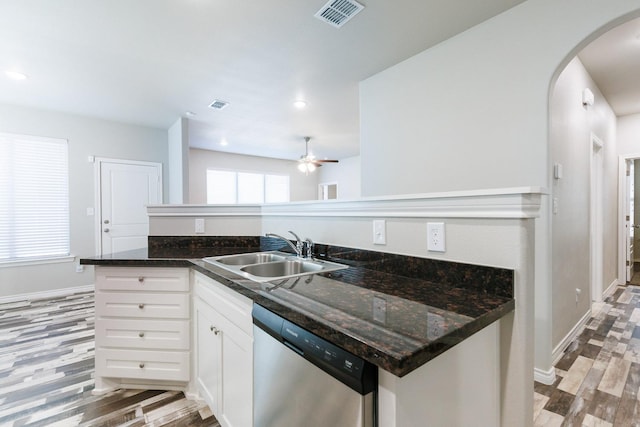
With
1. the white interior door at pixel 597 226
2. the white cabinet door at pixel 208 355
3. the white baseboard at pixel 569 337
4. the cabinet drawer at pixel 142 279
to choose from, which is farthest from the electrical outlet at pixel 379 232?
the white interior door at pixel 597 226

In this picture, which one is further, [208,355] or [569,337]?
[569,337]

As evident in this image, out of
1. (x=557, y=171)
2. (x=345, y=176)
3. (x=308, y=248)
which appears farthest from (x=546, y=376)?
(x=345, y=176)

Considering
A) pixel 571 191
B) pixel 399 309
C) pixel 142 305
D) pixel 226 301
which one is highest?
pixel 571 191

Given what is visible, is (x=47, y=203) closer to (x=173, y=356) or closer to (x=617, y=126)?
(x=173, y=356)

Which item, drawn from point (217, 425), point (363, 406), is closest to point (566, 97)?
point (363, 406)

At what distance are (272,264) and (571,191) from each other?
2633mm

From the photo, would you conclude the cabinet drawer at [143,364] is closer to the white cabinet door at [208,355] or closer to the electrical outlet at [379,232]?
the white cabinet door at [208,355]

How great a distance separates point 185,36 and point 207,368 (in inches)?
98.0

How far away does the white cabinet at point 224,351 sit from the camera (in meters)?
1.26

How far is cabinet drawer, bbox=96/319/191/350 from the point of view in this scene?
1809 mm

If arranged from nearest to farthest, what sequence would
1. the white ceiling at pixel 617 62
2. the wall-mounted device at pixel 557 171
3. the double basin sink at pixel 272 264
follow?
1. the double basin sink at pixel 272 264
2. the wall-mounted device at pixel 557 171
3. the white ceiling at pixel 617 62

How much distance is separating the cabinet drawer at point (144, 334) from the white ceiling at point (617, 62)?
3.93 meters

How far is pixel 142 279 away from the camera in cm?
182

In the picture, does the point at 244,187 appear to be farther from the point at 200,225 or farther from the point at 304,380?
the point at 304,380
